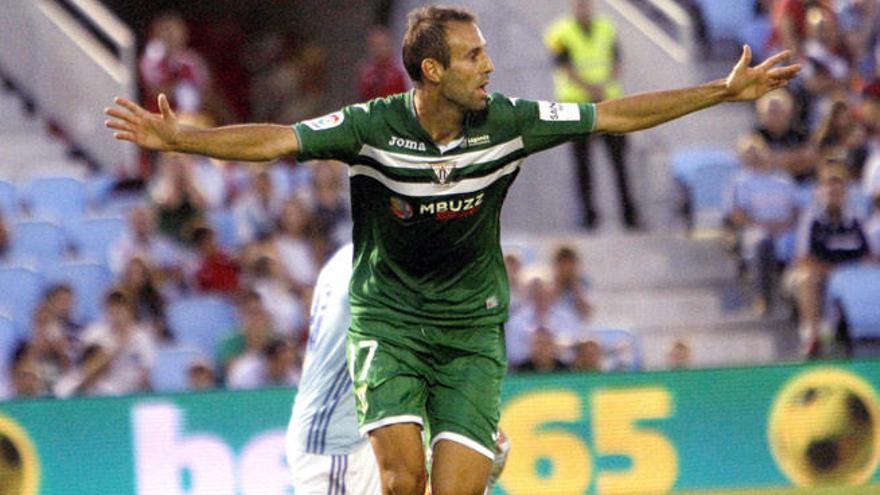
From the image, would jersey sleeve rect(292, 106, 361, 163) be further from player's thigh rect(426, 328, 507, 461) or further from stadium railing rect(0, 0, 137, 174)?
stadium railing rect(0, 0, 137, 174)

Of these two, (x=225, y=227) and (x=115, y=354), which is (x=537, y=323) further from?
(x=115, y=354)

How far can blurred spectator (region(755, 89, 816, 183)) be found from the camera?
1357cm

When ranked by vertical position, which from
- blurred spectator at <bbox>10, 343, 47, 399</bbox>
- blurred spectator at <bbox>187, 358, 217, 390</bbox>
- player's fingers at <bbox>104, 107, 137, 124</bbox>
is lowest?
blurred spectator at <bbox>187, 358, 217, 390</bbox>

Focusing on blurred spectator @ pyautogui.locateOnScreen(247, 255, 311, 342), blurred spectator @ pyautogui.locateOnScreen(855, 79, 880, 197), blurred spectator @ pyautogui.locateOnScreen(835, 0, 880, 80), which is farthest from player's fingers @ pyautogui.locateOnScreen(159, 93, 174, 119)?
blurred spectator @ pyautogui.locateOnScreen(835, 0, 880, 80)

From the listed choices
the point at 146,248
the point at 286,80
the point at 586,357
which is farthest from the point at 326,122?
the point at 286,80

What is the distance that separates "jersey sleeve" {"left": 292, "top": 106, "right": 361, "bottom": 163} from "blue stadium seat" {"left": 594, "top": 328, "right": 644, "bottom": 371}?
20.1 feet

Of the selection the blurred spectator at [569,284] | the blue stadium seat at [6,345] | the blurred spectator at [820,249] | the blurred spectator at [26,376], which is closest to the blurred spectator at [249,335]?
the blurred spectator at [26,376]

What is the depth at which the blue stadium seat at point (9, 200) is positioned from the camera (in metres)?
12.9

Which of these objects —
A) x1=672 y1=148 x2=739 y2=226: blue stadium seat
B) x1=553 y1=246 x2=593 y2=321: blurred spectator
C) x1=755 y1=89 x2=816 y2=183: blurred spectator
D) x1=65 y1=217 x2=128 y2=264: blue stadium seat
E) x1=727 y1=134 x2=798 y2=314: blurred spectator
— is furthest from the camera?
x1=672 y1=148 x2=739 y2=226: blue stadium seat

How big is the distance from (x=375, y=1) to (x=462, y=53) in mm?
10637

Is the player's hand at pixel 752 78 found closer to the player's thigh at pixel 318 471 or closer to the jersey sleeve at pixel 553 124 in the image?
the jersey sleeve at pixel 553 124

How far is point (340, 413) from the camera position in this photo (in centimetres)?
702

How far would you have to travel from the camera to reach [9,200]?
43.0 ft

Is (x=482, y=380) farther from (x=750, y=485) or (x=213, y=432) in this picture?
(x=750, y=485)
